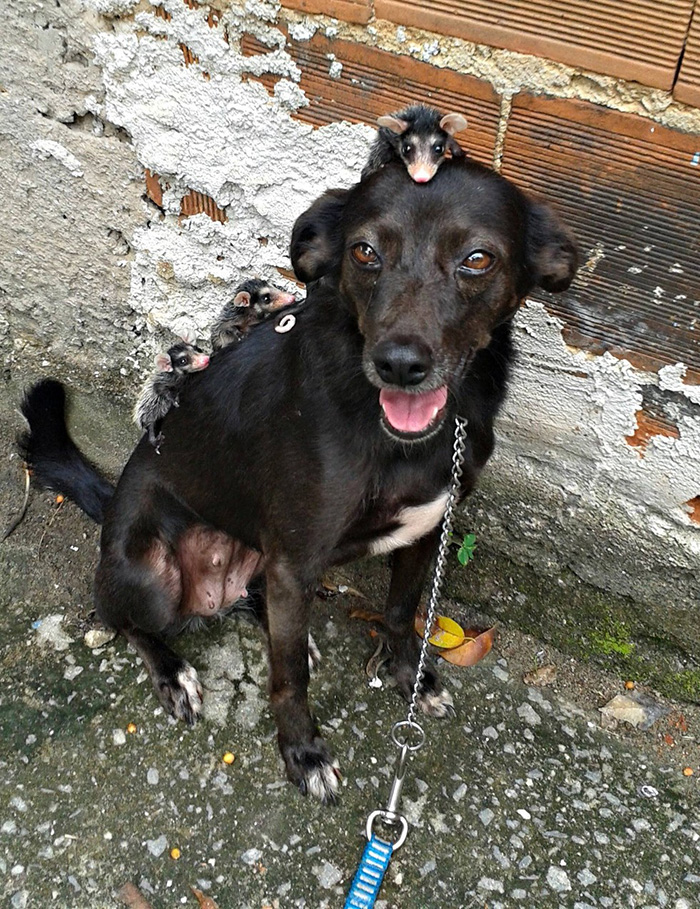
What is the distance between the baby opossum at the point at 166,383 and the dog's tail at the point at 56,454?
39cm

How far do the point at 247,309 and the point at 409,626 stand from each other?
115 centimetres

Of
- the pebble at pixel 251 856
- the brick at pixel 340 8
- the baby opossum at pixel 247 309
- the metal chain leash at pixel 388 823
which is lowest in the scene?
the pebble at pixel 251 856

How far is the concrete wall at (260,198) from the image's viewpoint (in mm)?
2459

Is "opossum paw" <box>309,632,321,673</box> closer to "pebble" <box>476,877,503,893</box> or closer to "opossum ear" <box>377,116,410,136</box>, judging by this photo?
"pebble" <box>476,877,503,893</box>

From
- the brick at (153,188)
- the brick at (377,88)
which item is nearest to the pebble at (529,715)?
the brick at (377,88)

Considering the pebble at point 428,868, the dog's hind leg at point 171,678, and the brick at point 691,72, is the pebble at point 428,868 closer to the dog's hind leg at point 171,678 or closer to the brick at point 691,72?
the dog's hind leg at point 171,678

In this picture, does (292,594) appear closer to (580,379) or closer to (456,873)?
(456,873)

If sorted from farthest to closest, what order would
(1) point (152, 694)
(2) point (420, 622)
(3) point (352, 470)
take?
(2) point (420, 622) < (1) point (152, 694) < (3) point (352, 470)

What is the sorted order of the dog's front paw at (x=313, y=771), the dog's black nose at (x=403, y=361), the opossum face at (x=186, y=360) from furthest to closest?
the opossum face at (x=186, y=360) < the dog's front paw at (x=313, y=771) < the dog's black nose at (x=403, y=361)

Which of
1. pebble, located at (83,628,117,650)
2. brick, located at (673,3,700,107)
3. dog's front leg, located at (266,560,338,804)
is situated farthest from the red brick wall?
pebble, located at (83,628,117,650)

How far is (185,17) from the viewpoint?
2.54 metres

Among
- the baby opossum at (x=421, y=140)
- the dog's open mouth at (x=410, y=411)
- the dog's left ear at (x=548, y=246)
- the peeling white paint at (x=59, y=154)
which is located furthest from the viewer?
the peeling white paint at (x=59, y=154)

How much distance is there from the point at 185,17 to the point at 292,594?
1725mm

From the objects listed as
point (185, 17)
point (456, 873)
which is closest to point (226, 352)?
point (185, 17)
